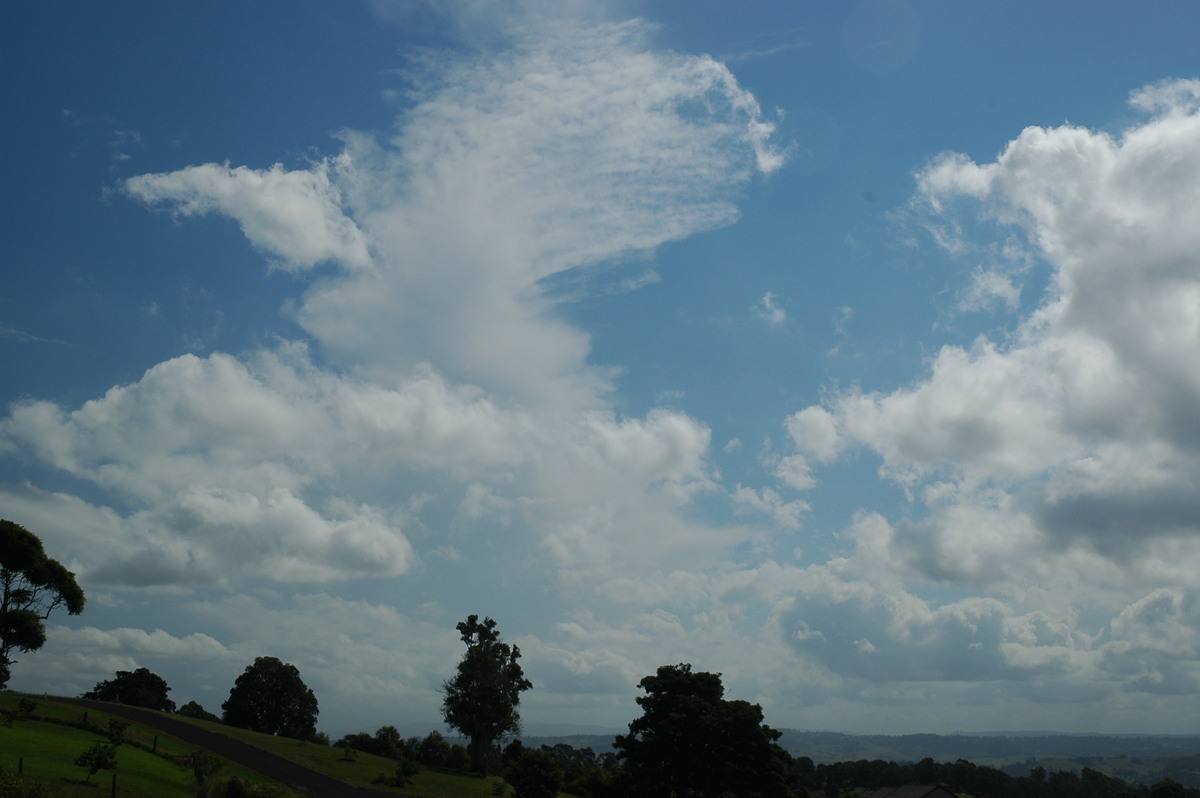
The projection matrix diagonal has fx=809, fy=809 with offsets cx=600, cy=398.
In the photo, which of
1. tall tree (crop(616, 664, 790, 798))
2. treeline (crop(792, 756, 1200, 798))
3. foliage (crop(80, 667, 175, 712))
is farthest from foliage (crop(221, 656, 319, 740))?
treeline (crop(792, 756, 1200, 798))

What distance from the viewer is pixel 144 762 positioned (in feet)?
154

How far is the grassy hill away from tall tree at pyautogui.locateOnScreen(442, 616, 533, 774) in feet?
22.8

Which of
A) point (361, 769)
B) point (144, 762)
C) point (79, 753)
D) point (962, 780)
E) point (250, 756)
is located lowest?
point (962, 780)

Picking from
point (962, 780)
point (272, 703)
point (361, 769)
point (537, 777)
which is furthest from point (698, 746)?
point (962, 780)

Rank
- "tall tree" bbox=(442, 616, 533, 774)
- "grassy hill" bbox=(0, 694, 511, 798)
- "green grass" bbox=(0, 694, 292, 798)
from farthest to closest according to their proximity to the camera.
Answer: "tall tree" bbox=(442, 616, 533, 774), "grassy hill" bbox=(0, 694, 511, 798), "green grass" bbox=(0, 694, 292, 798)

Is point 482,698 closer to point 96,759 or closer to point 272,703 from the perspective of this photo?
point 272,703

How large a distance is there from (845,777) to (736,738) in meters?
103

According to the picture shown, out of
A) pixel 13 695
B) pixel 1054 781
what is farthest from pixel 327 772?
pixel 1054 781

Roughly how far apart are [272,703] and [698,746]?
60.4 metres

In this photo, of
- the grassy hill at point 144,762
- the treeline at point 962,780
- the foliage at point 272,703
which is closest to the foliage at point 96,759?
A: the grassy hill at point 144,762

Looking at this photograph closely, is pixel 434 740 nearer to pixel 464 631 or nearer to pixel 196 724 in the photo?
pixel 464 631

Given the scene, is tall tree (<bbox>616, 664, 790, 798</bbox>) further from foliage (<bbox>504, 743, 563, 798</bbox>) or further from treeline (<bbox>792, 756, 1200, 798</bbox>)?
treeline (<bbox>792, 756, 1200, 798</bbox>)

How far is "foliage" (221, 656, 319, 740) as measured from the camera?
3627 inches

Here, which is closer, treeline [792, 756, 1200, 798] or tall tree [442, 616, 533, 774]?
tall tree [442, 616, 533, 774]
